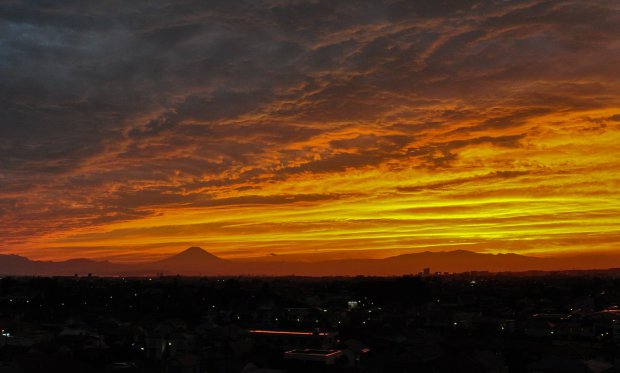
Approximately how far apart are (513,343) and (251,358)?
14.1 m

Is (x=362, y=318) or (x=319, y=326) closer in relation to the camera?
(x=319, y=326)

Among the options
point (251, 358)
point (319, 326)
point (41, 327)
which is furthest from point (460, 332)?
point (41, 327)

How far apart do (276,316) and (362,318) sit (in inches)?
251

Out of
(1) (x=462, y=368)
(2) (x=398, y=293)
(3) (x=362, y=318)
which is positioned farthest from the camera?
(2) (x=398, y=293)

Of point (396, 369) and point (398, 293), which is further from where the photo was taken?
point (398, 293)

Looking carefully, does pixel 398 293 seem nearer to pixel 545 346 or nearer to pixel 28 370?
pixel 545 346

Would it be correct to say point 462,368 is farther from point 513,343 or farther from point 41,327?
point 41,327

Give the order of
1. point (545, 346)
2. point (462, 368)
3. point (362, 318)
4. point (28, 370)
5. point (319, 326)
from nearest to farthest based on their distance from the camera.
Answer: point (28, 370), point (462, 368), point (545, 346), point (319, 326), point (362, 318)

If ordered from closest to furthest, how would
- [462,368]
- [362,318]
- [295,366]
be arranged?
1. [295,366]
2. [462,368]
3. [362,318]

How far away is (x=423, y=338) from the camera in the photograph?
31641 mm

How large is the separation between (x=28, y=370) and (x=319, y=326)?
2154 cm

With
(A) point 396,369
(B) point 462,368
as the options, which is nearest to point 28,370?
(A) point 396,369

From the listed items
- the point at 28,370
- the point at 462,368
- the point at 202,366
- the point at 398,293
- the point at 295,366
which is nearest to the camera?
the point at 28,370

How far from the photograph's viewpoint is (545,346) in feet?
100
